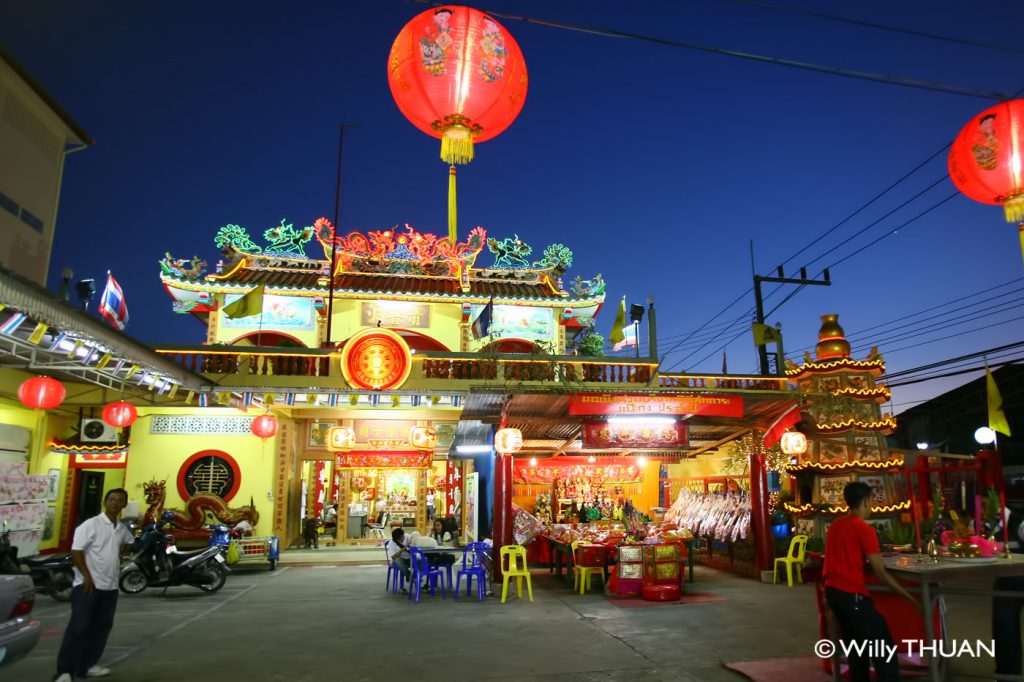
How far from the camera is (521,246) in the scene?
20.5 metres

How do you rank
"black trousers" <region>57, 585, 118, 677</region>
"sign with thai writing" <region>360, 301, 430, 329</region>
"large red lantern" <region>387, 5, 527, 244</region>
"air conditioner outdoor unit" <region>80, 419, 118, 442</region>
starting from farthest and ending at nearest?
"sign with thai writing" <region>360, 301, 430, 329</region> < "air conditioner outdoor unit" <region>80, 419, 118, 442</region> < "large red lantern" <region>387, 5, 527, 244</region> < "black trousers" <region>57, 585, 118, 677</region>

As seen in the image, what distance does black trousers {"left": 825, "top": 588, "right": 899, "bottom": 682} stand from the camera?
401 cm

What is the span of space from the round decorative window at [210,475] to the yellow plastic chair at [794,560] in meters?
11.9

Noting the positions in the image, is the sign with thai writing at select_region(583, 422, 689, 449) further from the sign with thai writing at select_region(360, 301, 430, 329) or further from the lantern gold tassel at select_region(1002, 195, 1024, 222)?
the sign with thai writing at select_region(360, 301, 430, 329)

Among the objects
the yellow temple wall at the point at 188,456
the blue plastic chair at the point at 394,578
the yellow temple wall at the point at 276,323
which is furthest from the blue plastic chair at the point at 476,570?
the yellow temple wall at the point at 276,323

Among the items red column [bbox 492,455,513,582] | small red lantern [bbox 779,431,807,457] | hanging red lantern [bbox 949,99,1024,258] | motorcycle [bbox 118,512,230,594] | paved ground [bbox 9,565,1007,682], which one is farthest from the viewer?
small red lantern [bbox 779,431,807,457]

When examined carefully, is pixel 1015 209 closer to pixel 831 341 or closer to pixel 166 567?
pixel 831 341

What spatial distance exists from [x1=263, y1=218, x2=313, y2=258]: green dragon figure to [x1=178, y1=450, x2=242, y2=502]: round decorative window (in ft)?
21.9

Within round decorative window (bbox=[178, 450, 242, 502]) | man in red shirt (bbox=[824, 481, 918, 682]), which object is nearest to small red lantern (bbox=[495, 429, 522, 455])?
man in red shirt (bbox=[824, 481, 918, 682])

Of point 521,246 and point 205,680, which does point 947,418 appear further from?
point 205,680

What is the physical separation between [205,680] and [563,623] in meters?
4.00

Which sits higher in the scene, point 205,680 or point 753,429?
point 753,429

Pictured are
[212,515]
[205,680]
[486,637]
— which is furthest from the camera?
[212,515]

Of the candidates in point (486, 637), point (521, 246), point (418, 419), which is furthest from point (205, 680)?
point (521, 246)
